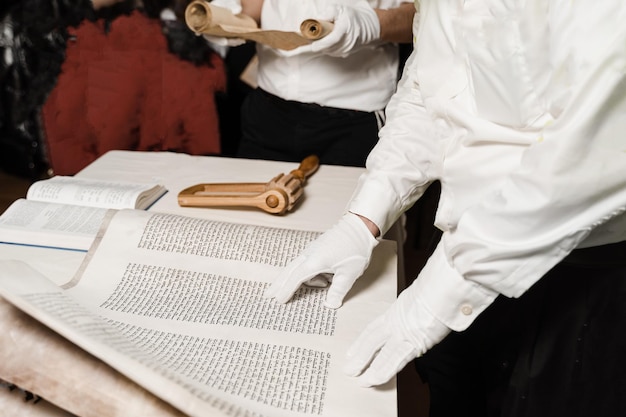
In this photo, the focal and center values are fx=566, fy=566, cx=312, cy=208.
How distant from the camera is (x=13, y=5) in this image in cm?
208

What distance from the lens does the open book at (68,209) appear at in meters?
0.92

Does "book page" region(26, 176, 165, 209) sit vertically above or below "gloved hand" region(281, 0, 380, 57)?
below

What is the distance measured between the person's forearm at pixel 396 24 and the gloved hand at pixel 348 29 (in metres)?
0.02

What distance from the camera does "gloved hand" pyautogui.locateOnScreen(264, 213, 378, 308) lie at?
0.77m

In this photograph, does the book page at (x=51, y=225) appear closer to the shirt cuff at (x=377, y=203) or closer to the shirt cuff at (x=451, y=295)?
the shirt cuff at (x=377, y=203)

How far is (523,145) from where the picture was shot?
0.62m

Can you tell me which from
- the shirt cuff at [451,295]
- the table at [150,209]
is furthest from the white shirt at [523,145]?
the table at [150,209]

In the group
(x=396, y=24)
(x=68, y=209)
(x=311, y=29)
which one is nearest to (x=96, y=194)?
(x=68, y=209)

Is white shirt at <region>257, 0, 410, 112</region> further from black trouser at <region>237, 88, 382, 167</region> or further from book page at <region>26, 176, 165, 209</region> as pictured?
book page at <region>26, 176, 165, 209</region>

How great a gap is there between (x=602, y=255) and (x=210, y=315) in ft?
1.57

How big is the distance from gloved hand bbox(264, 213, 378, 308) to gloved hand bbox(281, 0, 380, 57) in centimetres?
50

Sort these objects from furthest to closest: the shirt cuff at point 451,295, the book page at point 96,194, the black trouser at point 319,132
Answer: the black trouser at point 319,132
the book page at point 96,194
the shirt cuff at point 451,295

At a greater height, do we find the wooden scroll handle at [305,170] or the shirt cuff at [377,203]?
the shirt cuff at [377,203]

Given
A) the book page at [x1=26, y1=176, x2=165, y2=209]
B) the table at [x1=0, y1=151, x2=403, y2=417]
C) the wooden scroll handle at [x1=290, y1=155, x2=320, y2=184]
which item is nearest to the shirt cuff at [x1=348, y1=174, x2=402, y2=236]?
the table at [x1=0, y1=151, x2=403, y2=417]
